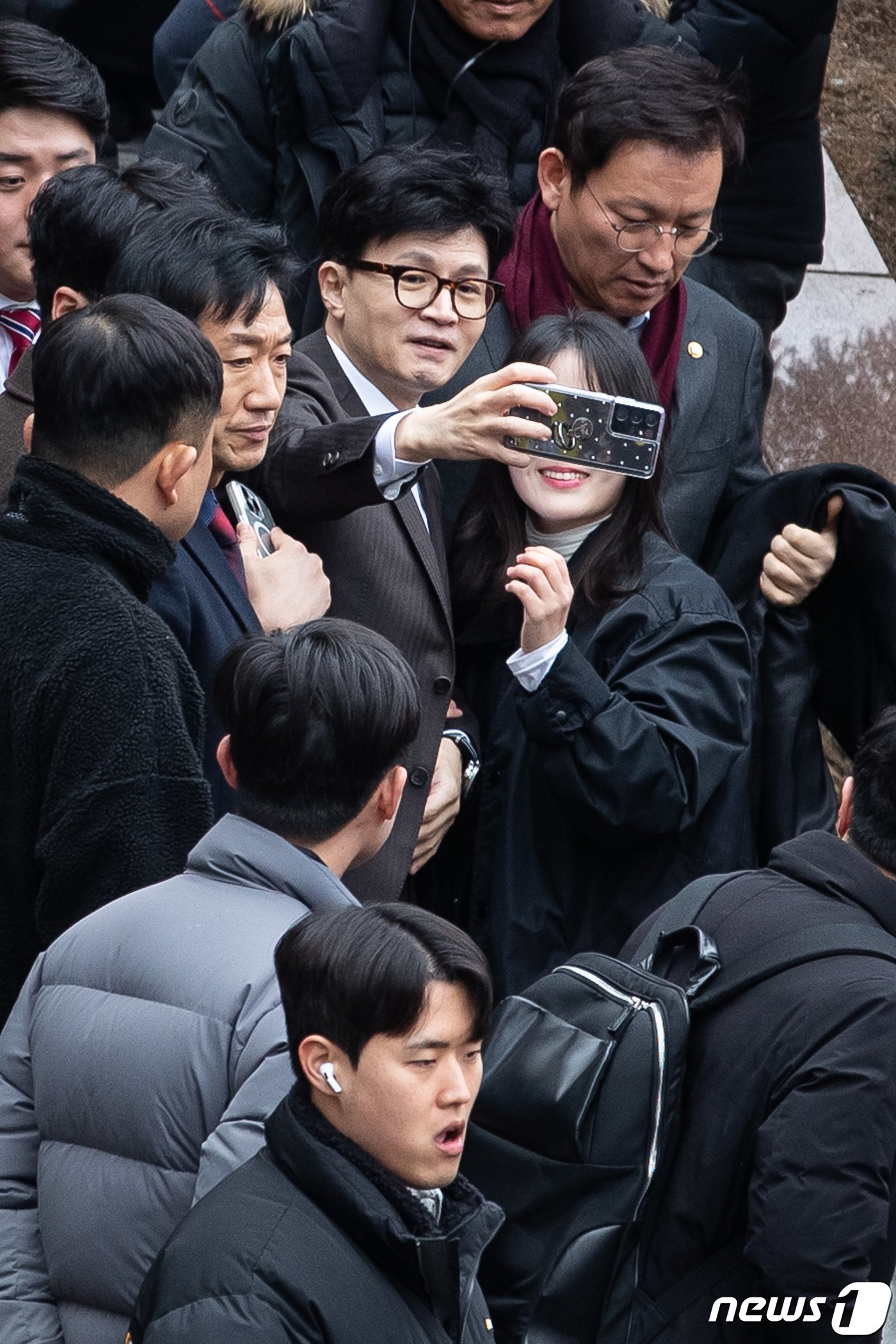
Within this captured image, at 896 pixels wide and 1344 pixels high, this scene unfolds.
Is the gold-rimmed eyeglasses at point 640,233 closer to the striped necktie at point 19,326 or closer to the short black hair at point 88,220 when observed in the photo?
the short black hair at point 88,220

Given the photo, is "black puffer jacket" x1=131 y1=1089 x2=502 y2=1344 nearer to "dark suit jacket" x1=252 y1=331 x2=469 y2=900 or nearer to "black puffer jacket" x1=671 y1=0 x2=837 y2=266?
"dark suit jacket" x1=252 y1=331 x2=469 y2=900

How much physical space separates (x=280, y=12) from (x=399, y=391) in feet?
3.48

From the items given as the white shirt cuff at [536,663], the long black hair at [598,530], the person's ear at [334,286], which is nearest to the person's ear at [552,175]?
the long black hair at [598,530]

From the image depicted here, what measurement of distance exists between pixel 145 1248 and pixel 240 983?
1.03 ft

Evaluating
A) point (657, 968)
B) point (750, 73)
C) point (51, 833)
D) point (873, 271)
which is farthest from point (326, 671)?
point (873, 271)

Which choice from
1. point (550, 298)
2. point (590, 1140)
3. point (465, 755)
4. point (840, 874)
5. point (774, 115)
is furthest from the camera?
point (774, 115)

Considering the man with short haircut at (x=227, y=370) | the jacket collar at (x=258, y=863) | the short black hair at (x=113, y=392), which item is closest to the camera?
the jacket collar at (x=258, y=863)

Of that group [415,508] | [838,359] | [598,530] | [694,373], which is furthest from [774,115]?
[415,508]

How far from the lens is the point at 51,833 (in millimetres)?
2393

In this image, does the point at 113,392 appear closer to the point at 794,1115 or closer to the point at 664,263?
the point at 794,1115

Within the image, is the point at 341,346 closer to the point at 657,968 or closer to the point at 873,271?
the point at 657,968

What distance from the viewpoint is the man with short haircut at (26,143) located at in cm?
360

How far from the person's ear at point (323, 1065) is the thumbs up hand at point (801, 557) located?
6.46 feet

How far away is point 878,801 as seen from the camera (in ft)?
8.70
